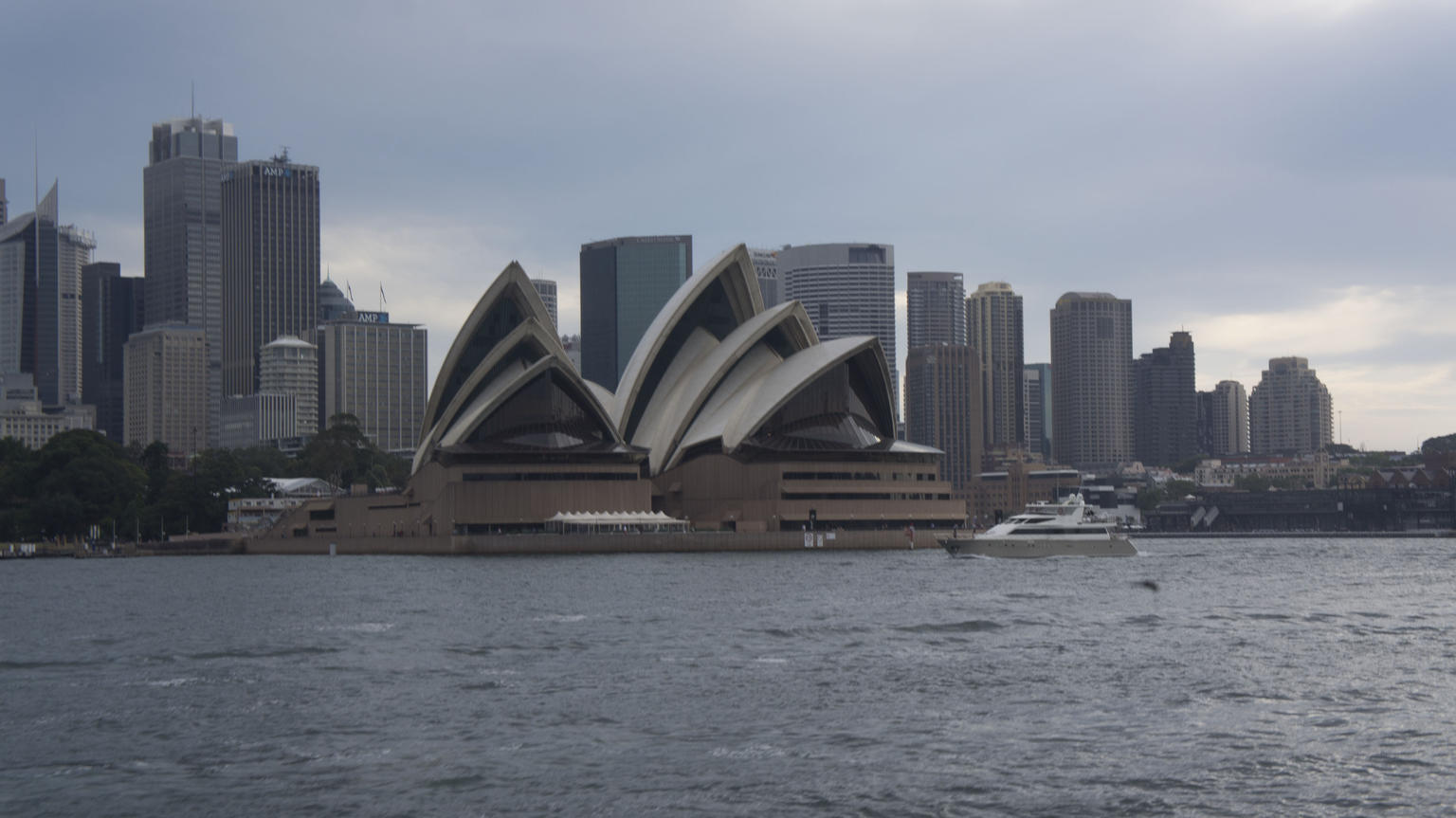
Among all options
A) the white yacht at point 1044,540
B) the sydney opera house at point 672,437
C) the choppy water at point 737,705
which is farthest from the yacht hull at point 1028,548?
the choppy water at point 737,705

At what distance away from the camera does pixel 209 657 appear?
124ft

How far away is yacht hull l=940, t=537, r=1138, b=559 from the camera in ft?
270

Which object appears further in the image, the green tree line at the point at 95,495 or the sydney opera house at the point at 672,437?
the green tree line at the point at 95,495

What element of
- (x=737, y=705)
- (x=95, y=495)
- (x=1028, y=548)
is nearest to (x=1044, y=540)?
(x=1028, y=548)

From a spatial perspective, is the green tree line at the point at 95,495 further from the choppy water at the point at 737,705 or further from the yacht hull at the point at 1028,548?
the choppy water at the point at 737,705

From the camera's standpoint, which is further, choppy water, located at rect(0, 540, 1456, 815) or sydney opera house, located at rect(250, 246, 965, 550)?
sydney opera house, located at rect(250, 246, 965, 550)

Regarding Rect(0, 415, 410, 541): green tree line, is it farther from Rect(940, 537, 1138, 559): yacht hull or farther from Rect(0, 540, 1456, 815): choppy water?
Rect(0, 540, 1456, 815): choppy water

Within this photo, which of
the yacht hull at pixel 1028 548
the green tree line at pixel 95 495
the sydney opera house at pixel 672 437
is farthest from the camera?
the green tree line at pixel 95 495

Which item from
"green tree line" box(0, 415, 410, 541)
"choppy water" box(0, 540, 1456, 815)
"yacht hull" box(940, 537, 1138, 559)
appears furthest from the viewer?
"green tree line" box(0, 415, 410, 541)

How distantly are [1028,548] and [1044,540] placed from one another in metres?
0.97

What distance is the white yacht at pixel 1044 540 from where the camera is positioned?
82.6 meters

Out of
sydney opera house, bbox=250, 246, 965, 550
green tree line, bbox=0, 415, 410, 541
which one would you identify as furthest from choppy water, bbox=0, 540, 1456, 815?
green tree line, bbox=0, 415, 410, 541

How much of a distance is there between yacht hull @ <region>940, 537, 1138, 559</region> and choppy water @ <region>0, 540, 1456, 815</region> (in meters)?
26.4

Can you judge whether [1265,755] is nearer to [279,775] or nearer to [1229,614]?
[279,775]
